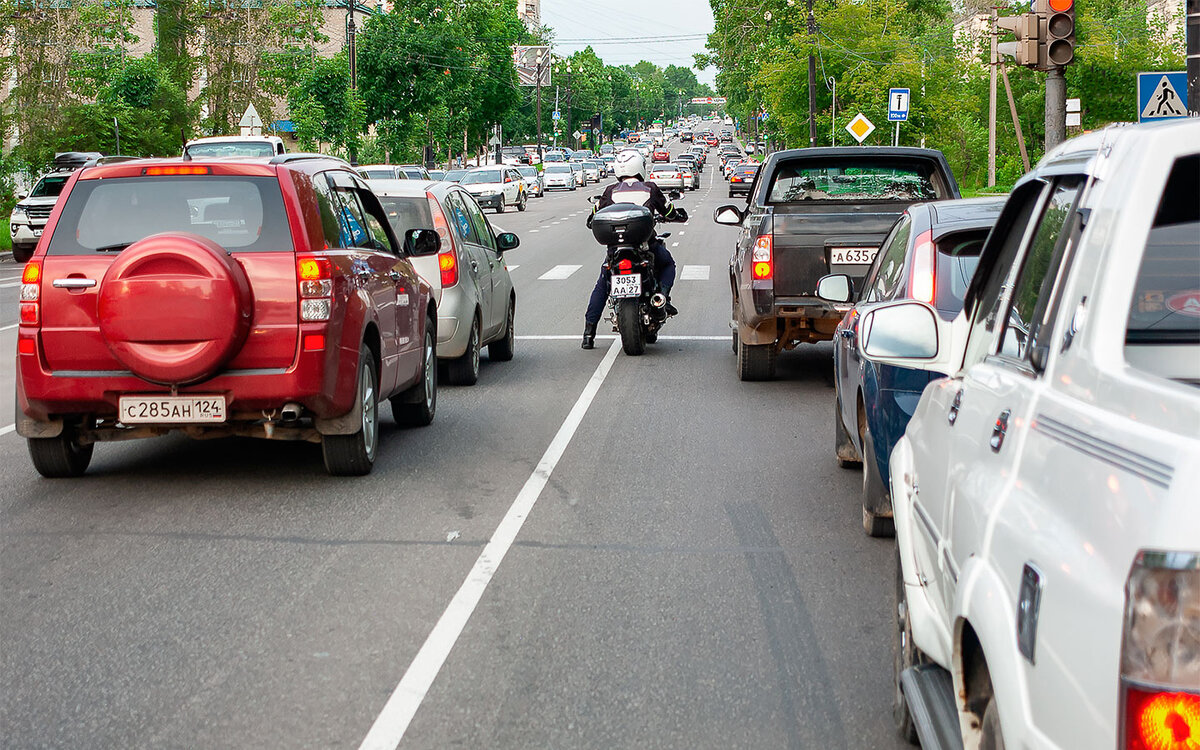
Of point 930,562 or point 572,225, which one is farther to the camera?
point 572,225

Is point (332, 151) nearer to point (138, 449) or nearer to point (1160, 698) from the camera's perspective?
point (138, 449)

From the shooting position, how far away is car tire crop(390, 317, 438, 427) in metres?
10.4

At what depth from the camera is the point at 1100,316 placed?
2.46 meters

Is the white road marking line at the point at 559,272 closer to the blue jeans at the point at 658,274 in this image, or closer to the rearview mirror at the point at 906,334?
the blue jeans at the point at 658,274

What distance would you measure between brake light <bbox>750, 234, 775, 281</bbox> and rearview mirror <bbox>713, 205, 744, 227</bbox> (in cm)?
155

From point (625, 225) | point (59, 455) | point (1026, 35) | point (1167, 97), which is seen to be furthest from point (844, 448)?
point (1167, 97)

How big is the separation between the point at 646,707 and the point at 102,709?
171 cm

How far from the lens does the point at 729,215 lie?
14.0 m

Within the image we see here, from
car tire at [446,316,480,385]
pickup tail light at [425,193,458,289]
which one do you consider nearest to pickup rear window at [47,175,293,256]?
pickup tail light at [425,193,458,289]

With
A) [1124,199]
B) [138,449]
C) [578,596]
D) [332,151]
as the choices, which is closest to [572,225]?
[332,151]

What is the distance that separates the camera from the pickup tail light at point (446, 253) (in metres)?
12.2

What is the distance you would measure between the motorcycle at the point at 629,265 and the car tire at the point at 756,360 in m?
1.74

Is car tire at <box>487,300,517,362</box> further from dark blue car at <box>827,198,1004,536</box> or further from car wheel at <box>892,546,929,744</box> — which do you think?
car wheel at <box>892,546,929,744</box>

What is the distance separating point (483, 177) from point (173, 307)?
48111mm
